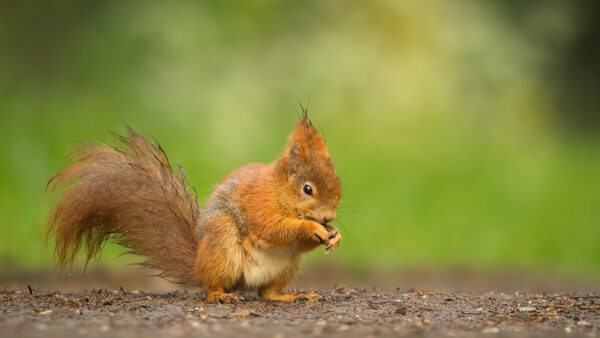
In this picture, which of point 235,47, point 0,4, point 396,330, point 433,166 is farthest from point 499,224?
point 0,4

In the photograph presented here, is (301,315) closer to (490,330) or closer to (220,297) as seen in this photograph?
(220,297)

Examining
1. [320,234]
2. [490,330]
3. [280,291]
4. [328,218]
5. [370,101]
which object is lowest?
[490,330]

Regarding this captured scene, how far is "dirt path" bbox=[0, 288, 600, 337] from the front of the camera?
289 centimetres

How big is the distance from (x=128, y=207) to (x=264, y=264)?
2.60ft

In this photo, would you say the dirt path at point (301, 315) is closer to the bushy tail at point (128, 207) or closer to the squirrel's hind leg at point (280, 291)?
the squirrel's hind leg at point (280, 291)

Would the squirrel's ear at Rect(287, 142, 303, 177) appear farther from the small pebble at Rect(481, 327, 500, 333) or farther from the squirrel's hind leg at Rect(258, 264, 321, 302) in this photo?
the small pebble at Rect(481, 327, 500, 333)

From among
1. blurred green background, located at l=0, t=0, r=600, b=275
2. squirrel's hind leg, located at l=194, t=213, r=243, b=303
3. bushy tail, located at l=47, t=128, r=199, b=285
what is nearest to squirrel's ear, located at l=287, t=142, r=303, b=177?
squirrel's hind leg, located at l=194, t=213, r=243, b=303

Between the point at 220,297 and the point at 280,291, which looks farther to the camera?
the point at 280,291

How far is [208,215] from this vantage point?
149 inches

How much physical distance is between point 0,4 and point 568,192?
8914mm

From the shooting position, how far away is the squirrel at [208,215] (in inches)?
144

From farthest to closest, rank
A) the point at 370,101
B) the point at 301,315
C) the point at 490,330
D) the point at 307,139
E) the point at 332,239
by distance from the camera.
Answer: the point at 370,101
the point at 307,139
the point at 332,239
the point at 301,315
the point at 490,330

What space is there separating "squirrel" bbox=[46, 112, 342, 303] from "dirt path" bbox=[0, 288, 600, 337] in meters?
0.18

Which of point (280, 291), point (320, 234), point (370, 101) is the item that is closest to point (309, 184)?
point (320, 234)
